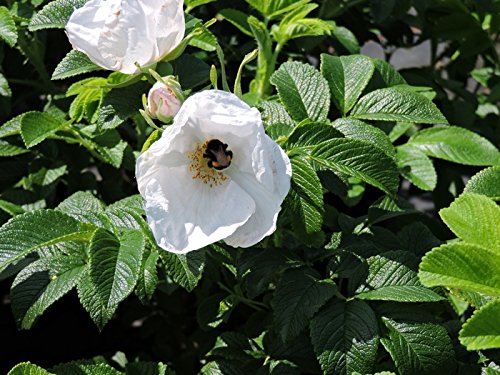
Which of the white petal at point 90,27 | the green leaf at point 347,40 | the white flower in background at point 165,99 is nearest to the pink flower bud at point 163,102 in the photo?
the white flower in background at point 165,99

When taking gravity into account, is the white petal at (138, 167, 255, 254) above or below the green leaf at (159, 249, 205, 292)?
above

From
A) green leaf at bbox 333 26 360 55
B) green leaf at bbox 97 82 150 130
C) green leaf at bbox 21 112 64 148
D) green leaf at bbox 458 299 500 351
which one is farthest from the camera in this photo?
green leaf at bbox 333 26 360 55

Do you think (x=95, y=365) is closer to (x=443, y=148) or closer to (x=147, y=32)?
(x=147, y=32)

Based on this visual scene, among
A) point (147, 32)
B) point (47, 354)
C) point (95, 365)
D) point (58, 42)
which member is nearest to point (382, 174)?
point (147, 32)

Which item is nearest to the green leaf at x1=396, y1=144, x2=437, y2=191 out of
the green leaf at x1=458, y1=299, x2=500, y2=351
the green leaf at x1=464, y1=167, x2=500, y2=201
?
the green leaf at x1=464, y1=167, x2=500, y2=201

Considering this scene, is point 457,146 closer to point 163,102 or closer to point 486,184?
point 486,184

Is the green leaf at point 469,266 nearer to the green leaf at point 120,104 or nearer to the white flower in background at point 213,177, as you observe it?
the white flower in background at point 213,177

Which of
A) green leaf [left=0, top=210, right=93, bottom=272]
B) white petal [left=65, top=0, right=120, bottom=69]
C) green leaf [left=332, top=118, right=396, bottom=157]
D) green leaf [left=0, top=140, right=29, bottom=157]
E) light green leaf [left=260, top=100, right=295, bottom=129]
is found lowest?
green leaf [left=0, top=140, right=29, bottom=157]

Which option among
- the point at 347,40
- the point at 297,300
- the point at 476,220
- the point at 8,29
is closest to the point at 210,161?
the point at 297,300

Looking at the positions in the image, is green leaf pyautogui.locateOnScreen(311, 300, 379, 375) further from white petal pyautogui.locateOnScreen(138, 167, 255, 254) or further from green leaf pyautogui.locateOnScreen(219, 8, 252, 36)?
green leaf pyautogui.locateOnScreen(219, 8, 252, 36)
